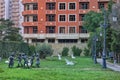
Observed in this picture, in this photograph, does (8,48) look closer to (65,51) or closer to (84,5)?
(65,51)

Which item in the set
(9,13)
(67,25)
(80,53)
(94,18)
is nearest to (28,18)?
(67,25)

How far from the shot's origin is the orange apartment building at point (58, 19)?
9162 cm

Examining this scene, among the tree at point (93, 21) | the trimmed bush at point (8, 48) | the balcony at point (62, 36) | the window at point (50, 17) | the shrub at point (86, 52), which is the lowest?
the shrub at point (86, 52)

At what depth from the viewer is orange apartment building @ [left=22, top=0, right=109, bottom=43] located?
91.6m

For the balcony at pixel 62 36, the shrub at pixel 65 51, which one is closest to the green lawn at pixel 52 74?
the shrub at pixel 65 51

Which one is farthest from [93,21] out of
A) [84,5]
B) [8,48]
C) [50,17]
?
[50,17]

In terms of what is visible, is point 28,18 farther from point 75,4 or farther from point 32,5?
point 75,4

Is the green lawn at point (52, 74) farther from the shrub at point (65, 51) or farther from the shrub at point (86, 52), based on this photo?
the shrub at point (65, 51)

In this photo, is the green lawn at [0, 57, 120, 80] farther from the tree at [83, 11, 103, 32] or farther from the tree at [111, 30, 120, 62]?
the tree at [83, 11, 103, 32]

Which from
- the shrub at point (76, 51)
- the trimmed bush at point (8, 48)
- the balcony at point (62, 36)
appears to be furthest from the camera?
the balcony at point (62, 36)

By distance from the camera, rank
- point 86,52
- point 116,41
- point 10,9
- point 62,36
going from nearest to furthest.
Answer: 1. point 116,41
2. point 86,52
3. point 62,36
4. point 10,9

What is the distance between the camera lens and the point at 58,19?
9212 centimetres

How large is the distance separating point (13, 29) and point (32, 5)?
17.1 m

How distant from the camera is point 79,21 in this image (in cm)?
9156
